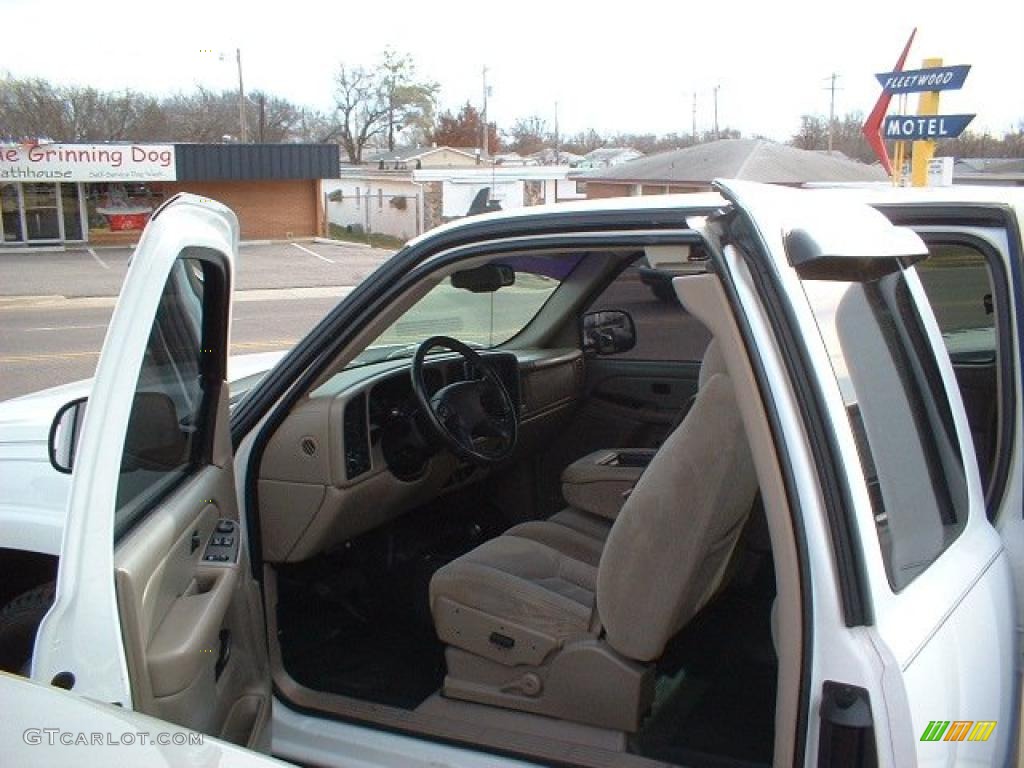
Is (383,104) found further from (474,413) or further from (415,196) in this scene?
(474,413)

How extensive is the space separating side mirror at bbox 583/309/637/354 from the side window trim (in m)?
2.10

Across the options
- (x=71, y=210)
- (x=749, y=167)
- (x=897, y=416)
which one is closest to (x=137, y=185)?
(x=71, y=210)

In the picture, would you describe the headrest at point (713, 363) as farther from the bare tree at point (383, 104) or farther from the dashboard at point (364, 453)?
the bare tree at point (383, 104)

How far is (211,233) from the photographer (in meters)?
2.20

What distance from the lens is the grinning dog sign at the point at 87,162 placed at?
33.0 m

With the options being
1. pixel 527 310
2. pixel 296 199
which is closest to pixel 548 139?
pixel 296 199

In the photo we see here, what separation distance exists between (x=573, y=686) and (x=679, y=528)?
658 millimetres

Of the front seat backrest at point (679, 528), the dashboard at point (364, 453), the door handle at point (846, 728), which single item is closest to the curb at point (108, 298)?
the dashboard at point (364, 453)

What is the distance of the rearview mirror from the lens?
3.32m

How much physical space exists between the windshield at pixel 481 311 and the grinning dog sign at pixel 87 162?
33.1 meters

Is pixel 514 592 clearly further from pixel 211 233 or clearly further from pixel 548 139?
pixel 548 139

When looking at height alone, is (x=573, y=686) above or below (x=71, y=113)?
below

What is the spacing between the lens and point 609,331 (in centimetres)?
445

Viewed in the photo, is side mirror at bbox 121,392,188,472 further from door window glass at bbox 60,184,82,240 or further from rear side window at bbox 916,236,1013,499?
door window glass at bbox 60,184,82,240
